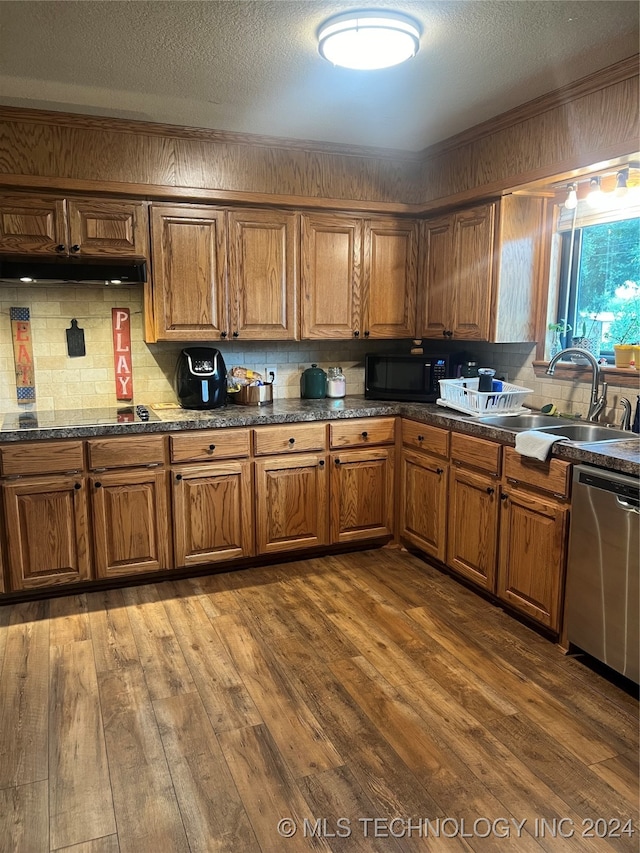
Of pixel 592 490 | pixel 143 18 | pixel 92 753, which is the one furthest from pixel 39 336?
pixel 592 490

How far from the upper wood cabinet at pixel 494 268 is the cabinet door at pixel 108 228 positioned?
5.84 ft

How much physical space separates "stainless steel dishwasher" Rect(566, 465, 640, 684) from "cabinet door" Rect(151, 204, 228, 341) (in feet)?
7.08

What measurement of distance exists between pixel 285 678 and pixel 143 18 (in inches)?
98.7

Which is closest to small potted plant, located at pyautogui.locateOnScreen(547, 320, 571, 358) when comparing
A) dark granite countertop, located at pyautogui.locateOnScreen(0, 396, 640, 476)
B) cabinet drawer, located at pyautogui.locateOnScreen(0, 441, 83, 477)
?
dark granite countertop, located at pyautogui.locateOnScreen(0, 396, 640, 476)

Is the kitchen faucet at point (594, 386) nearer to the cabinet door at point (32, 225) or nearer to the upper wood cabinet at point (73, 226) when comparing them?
the upper wood cabinet at point (73, 226)

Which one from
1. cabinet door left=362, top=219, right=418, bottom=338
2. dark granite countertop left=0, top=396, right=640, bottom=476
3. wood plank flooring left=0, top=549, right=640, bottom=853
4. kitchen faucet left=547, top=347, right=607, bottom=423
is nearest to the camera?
wood plank flooring left=0, top=549, right=640, bottom=853

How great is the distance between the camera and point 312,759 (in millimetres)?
2059

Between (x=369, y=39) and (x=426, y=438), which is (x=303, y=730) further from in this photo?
(x=369, y=39)

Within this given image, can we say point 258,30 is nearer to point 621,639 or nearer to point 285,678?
point 285,678

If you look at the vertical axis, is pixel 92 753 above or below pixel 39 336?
below

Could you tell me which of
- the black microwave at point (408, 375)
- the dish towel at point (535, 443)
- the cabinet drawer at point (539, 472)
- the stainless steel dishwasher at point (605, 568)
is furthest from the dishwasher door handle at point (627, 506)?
the black microwave at point (408, 375)

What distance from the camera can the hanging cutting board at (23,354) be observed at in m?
3.49

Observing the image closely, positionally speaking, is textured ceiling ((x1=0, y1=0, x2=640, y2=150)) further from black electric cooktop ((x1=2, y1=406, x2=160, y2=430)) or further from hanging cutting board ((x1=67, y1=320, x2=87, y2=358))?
black electric cooktop ((x1=2, y1=406, x2=160, y2=430))

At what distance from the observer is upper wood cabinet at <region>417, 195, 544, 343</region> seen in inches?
134
